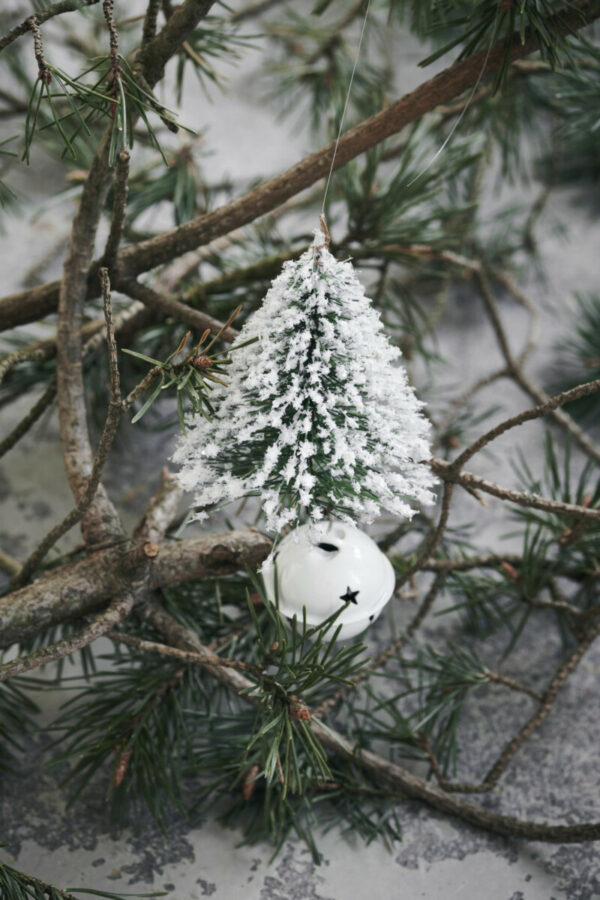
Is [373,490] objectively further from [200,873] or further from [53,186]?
[53,186]

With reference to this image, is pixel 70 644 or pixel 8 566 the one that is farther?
pixel 8 566

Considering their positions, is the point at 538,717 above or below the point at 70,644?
above

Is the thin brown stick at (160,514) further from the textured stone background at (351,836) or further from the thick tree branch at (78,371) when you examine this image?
the textured stone background at (351,836)

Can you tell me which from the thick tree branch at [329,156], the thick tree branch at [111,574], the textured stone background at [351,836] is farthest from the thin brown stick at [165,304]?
the textured stone background at [351,836]

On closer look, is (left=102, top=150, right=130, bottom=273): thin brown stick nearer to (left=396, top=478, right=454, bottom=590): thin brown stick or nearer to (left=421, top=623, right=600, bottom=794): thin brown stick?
(left=396, top=478, right=454, bottom=590): thin brown stick

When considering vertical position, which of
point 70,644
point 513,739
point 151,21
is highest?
point 151,21

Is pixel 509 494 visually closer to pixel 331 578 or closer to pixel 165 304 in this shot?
pixel 331 578

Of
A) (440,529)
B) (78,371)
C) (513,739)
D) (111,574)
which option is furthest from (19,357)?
(513,739)
